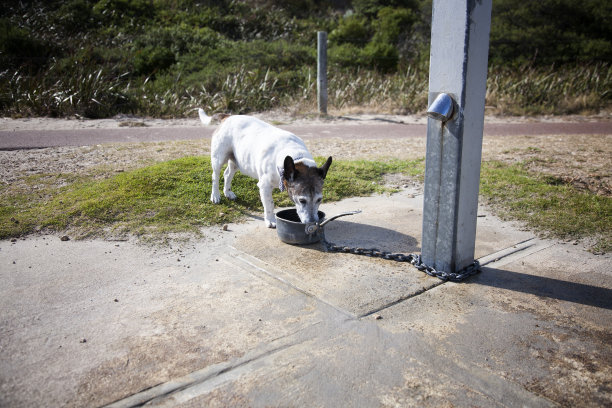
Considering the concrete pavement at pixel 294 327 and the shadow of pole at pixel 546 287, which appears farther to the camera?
the shadow of pole at pixel 546 287

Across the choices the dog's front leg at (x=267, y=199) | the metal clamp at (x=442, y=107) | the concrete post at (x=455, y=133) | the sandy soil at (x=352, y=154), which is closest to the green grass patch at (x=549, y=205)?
the sandy soil at (x=352, y=154)

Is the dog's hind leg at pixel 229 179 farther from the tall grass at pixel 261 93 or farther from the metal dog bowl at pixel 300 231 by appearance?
the tall grass at pixel 261 93

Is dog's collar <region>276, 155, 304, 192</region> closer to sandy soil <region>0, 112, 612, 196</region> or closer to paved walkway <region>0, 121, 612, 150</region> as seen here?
sandy soil <region>0, 112, 612, 196</region>

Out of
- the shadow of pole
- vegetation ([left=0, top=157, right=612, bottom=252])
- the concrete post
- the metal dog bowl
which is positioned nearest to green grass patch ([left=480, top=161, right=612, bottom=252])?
vegetation ([left=0, top=157, right=612, bottom=252])

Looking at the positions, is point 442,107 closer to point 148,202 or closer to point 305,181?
point 305,181

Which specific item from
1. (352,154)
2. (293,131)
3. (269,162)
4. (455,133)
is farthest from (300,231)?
(293,131)

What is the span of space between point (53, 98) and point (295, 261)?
10860 millimetres

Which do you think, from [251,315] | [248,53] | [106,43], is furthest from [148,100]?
[251,315]

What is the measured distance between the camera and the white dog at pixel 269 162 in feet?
15.6

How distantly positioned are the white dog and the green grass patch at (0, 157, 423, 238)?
37 cm

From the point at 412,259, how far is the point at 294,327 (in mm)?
1507

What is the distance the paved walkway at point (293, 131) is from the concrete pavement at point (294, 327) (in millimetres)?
5287

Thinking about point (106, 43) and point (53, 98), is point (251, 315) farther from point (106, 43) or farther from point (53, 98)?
point (106, 43)

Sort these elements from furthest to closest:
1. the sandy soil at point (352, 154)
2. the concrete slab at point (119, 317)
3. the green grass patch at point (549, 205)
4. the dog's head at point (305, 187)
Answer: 1. the sandy soil at point (352, 154)
2. the green grass patch at point (549, 205)
3. the dog's head at point (305, 187)
4. the concrete slab at point (119, 317)
